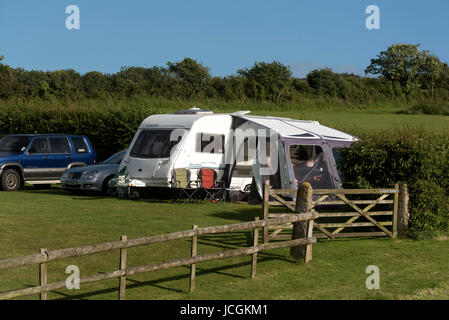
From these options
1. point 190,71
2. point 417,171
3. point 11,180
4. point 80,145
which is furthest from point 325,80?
point 417,171

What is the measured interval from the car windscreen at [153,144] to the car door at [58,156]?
380 centimetres

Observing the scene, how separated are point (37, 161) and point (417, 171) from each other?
12.8 meters

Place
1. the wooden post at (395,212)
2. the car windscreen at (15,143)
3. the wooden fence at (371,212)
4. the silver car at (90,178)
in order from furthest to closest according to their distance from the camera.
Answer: the car windscreen at (15,143), the silver car at (90,178), the wooden post at (395,212), the wooden fence at (371,212)

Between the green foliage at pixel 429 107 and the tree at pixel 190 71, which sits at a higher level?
the tree at pixel 190 71

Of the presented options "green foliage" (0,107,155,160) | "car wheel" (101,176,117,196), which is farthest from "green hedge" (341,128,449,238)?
"green foliage" (0,107,155,160)

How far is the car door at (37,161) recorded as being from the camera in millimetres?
20359

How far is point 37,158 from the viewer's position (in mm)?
20594

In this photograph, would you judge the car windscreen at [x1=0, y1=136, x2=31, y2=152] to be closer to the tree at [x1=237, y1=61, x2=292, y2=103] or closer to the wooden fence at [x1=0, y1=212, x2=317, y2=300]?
the wooden fence at [x1=0, y1=212, x2=317, y2=300]

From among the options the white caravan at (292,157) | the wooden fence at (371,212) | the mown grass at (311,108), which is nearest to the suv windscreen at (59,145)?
the mown grass at (311,108)

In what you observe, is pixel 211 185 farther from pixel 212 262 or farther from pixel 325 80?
pixel 325 80

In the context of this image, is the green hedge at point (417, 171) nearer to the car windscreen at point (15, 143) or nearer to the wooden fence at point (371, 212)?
the wooden fence at point (371, 212)

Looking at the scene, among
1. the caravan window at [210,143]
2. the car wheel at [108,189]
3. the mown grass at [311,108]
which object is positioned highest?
the mown grass at [311,108]

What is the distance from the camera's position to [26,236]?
39.1 feet
